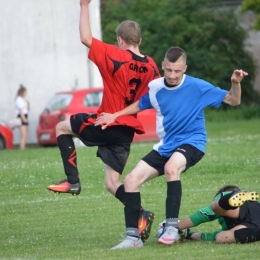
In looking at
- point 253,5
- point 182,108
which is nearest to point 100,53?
point 182,108

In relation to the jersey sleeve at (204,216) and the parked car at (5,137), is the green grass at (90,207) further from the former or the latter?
the parked car at (5,137)

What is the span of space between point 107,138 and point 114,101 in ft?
1.36

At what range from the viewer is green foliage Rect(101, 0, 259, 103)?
124ft

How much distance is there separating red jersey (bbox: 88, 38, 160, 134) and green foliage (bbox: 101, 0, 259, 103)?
28.9m

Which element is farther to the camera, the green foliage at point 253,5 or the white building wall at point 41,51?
the green foliage at point 253,5

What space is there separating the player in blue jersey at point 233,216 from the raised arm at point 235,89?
87 cm

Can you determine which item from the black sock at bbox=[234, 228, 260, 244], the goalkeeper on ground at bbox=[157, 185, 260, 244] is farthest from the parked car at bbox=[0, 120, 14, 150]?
the black sock at bbox=[234, 228, 260, 244]

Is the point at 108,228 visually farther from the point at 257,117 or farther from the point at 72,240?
the point at 257,117

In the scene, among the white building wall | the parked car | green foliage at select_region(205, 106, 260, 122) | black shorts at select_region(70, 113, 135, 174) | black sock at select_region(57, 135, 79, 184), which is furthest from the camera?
green foliage at select_region(205, 106, 260, 122)

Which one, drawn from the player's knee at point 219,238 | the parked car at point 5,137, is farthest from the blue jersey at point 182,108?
the parked car at point 5,137

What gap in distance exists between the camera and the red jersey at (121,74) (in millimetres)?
8406

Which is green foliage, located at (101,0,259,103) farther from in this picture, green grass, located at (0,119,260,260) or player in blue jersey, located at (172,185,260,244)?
player in blue jersey, located at (172,185,260,244)

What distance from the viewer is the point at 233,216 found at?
7.95 m

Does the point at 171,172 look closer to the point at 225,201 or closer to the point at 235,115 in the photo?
the point at 225,201
